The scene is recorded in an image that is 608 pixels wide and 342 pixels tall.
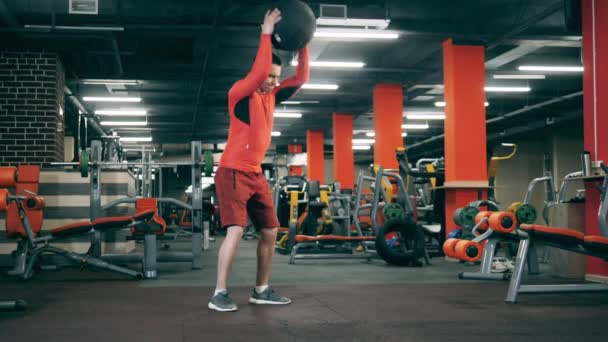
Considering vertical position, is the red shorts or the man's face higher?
the man's face

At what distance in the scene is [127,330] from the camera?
2682mm

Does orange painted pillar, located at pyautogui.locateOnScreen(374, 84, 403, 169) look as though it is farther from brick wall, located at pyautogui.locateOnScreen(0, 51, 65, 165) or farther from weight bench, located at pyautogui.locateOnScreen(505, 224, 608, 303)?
weight bench, located at pyautogui.locateOnScreen(505, 224, 608, 303)

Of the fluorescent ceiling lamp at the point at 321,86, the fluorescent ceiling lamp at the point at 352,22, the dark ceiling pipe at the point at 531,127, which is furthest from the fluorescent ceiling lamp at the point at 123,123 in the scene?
the fluorescent ceiling lamp at the point at 352,22

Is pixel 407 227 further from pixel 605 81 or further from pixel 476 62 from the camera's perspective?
pixel 476 62

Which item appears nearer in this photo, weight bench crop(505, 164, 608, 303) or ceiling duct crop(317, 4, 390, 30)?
weight bench crop(505, 164, 608, 303)

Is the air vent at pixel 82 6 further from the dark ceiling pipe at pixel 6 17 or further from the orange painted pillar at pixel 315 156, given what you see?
the orange painted pillar at pixel 315 156

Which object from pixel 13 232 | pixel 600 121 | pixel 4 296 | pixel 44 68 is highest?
pixel 44 68

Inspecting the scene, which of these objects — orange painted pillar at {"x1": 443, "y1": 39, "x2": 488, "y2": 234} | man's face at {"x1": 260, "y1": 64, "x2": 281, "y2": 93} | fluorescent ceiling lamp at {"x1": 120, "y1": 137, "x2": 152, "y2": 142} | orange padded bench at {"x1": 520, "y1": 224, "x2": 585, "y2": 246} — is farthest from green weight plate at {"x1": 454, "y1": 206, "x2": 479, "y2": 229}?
fluorescent ceiling lamp at {"x1": 120, "y1": 137, "x2": 152, "y2": 142}

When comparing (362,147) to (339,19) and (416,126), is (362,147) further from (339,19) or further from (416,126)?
(339,19)

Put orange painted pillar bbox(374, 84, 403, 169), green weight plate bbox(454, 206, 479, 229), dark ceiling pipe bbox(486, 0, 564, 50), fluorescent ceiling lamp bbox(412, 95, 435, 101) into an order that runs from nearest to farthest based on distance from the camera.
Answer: green weight plate bbox(454, 206, 479, 229)
dark ceiling pipe bbox(486, 0, 564, 50)
orange painted pillar bbox(374, 84, 403, 169)
fluorescent ceiling lamp bbox(412, 95, 435, 101)

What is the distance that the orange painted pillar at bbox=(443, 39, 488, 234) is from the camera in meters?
8.38

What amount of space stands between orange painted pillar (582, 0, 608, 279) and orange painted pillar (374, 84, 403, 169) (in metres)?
7.09

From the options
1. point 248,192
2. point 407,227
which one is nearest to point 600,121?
point 407,227

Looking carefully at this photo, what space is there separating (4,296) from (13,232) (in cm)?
135
